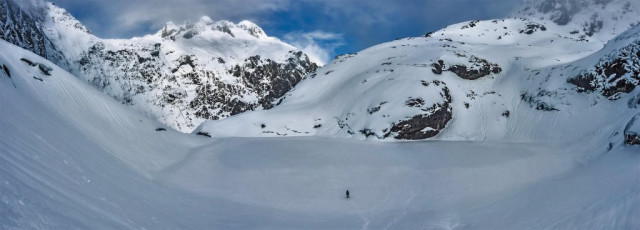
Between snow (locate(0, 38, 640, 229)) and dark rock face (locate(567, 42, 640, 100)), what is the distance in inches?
845

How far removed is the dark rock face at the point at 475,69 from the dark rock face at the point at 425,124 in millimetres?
17066

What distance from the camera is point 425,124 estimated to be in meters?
76.7

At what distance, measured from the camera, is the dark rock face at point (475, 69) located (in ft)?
312

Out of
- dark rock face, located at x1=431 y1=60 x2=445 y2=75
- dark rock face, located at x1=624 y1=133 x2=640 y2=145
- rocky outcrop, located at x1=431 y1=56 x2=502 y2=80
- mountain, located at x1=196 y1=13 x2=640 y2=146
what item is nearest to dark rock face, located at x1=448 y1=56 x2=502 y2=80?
rocky outcrop, located at x1=431 y1=56 x2=502 y2=80

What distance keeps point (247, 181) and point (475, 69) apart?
75505 mm

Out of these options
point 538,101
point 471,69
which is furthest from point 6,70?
point 471,69

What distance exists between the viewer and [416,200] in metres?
29.7

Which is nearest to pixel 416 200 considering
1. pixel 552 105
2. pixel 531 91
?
pixel 552 105

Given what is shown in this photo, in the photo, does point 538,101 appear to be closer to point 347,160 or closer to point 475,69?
point 475,69

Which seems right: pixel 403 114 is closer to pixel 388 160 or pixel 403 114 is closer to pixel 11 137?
pixel 388 160

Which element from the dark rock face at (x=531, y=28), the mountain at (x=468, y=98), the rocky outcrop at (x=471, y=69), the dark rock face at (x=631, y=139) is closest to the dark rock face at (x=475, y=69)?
the rocky outcrop at (x=471, y=69)

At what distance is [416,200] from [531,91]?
206ft

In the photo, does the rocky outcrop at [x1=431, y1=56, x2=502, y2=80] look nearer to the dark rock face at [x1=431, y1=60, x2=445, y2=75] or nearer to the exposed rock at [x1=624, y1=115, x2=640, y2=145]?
the dark rock face at [x1=431, y1=60, x2=445, y2=75]

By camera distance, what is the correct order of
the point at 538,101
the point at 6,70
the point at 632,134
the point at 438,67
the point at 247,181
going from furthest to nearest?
the point at 438,67 < the point at 538,101 < the point at 632,134 < the point at 247,181 < the point at 6,70
